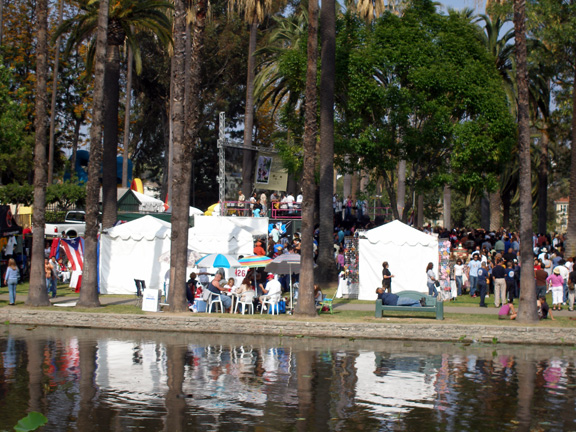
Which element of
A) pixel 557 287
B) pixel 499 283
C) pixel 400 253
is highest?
pixel 400 253

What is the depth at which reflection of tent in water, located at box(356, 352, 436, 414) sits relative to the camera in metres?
11.7

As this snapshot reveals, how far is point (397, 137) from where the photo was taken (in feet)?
101

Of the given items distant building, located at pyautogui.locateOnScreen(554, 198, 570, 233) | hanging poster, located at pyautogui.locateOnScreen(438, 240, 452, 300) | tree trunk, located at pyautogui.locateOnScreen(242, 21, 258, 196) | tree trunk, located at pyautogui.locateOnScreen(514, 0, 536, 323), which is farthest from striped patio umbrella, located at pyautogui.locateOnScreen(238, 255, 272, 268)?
distant building, located at pyautogui.locateOnScreen(554, 198, 570, 233)

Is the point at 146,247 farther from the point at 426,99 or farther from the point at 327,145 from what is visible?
the point at 426,99

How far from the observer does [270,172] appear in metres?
37.3

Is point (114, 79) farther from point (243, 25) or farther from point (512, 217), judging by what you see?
point (512, 217)

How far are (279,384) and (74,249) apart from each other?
17.5 meters

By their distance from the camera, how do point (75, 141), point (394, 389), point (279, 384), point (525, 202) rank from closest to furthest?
point (394, 389) < point (279, 384) < point (525, 202) < point (75, 141)

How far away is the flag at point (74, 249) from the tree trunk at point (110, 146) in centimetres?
225

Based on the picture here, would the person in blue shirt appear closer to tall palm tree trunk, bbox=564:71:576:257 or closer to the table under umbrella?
the table under umbrella

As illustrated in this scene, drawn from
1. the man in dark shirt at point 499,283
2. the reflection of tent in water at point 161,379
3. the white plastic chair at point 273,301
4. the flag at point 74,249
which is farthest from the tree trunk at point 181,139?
the man in dark shirt at point 499,283

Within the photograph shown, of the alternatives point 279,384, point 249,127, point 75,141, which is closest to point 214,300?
→ point 279,384

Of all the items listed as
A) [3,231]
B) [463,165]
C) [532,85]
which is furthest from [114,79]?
[532,85]

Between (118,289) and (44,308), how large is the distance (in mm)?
5617
